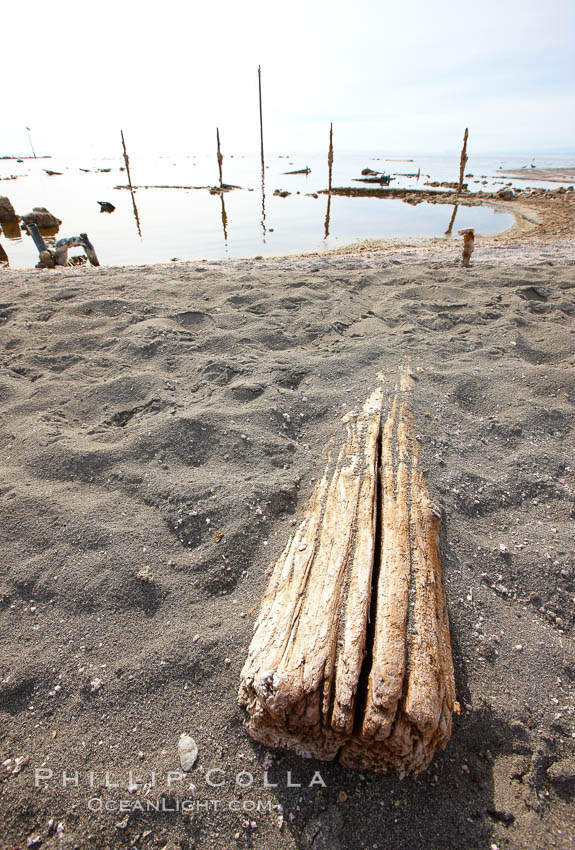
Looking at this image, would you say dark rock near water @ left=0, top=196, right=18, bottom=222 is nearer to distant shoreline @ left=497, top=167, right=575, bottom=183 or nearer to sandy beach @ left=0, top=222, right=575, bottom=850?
sandy beach @ left=0, top=222, right=575, bottom=850

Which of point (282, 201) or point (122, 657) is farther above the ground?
point (282, 201)

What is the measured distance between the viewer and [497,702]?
1463 millimetres

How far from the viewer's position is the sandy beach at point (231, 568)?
124cm

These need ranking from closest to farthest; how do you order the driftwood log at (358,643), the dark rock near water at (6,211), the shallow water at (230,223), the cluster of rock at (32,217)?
1. the driftwood log at (358,643)
2. the shallow water at (230,223)
3. the cluster of rock at (32,217)
4. the dark rock near water at (6,211)

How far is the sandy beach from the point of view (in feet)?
4.07

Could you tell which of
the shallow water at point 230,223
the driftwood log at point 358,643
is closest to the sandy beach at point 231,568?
the driftwood log at point 358,643

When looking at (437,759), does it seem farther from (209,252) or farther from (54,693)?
(209,252)

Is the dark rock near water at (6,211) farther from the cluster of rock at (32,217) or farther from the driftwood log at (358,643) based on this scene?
the driftwood log at (358,643)

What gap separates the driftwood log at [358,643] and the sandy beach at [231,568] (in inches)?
7.0

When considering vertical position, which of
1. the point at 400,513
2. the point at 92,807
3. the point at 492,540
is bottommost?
the point at 92,807

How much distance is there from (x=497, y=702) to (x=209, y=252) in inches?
458

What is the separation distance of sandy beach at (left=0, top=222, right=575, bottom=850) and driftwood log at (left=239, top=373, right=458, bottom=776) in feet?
0.58

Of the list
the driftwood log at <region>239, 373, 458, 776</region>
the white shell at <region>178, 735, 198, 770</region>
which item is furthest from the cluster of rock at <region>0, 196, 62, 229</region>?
Result: the white shell at <region>178, 735, 198, 770</region>

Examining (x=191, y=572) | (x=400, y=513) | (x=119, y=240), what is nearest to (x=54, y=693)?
(x=191, y=572)
